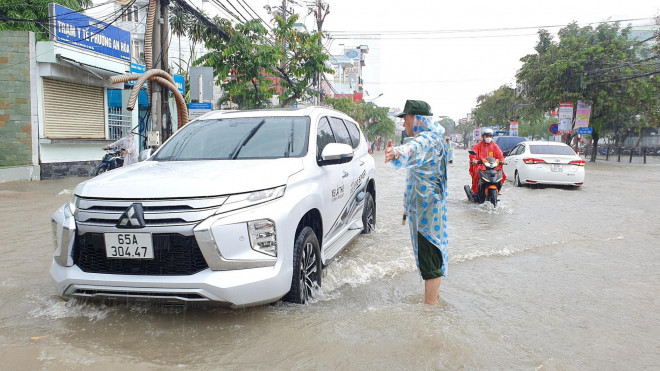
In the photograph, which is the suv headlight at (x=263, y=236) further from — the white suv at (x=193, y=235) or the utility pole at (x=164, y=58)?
the utility pole at (x=164, y=58)

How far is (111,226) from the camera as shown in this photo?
316cm

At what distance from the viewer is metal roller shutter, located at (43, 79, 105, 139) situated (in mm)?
14648

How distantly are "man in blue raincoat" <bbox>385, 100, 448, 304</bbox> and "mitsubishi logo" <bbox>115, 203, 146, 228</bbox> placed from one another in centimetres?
184

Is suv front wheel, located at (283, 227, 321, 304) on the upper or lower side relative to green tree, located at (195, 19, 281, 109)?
lower

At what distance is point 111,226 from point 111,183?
0.36 metres

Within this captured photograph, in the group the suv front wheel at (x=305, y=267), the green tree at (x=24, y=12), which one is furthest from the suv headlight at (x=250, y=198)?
the green tree at (x=24, y=12)

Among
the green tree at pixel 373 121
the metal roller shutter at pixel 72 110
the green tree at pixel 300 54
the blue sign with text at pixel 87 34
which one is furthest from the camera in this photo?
the green tree at pixel 373 121

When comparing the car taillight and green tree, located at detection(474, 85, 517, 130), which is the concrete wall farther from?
green tree, located at detection(474, 85, 517, 130)

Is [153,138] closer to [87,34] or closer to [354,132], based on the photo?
[87,34]

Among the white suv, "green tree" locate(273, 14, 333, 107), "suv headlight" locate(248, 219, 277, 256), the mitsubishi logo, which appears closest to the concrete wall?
"green tree" locate(273, 14, 333, 107)

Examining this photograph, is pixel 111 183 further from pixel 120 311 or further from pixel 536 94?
pixel 536 94

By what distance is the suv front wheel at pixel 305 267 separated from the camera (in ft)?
11.7

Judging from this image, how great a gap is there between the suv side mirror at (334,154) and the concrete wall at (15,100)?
500 inches

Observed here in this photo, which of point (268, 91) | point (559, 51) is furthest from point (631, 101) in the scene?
point (268, 91)
